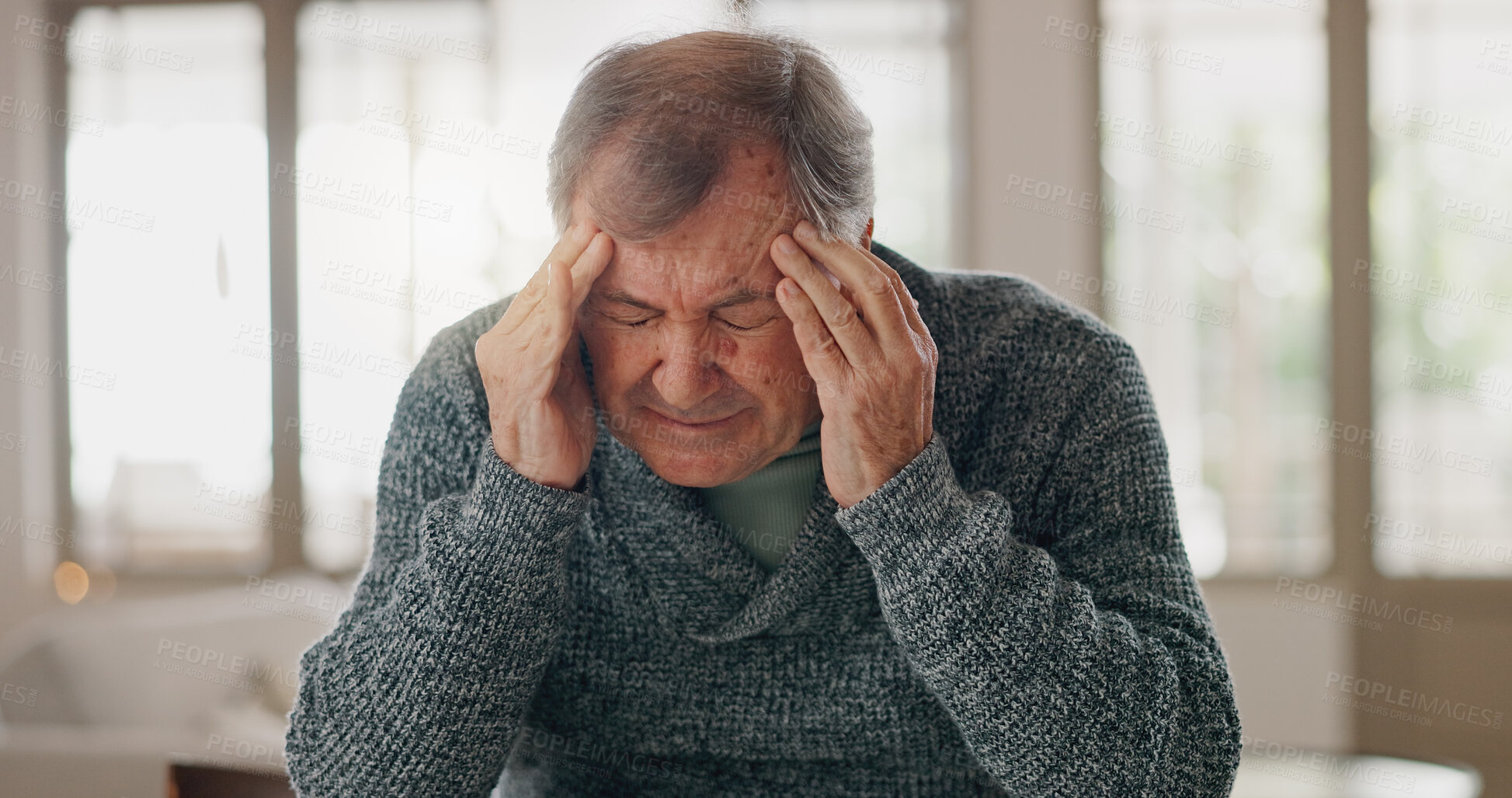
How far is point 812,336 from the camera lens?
105cm

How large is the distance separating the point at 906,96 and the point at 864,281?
3284mm

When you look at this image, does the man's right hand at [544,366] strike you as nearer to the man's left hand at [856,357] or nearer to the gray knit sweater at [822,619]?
the gray knit sweater at [822,619]

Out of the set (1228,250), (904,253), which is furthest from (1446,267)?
(904,253)

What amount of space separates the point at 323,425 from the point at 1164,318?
10.8 feet

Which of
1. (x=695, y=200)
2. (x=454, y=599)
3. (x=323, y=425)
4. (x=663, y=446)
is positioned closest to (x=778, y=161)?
(x=695, y=200)

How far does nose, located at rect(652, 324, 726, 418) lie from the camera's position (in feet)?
3.44

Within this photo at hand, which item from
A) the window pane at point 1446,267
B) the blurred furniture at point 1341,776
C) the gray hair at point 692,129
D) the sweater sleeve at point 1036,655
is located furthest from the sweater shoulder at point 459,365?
the window pane at point 1446,267

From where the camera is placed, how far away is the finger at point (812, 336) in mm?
1044

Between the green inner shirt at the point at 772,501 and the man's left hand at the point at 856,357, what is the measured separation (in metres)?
0.18

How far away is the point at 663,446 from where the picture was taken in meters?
1.14

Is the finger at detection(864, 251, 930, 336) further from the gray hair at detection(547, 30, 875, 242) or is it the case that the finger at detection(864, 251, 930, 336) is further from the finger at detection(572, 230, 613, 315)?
the finger at detection(572, 230, 613, 315)

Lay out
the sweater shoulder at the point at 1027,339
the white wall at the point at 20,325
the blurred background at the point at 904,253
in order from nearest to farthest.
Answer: the sweater shoulder at the point at 1027,339 < the blurred background at the point at 904,253 < the white wall at the point at 20,325

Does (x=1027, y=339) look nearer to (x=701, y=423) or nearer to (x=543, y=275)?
(x=701, y=423)

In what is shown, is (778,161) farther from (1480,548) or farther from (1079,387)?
(1480,548)
